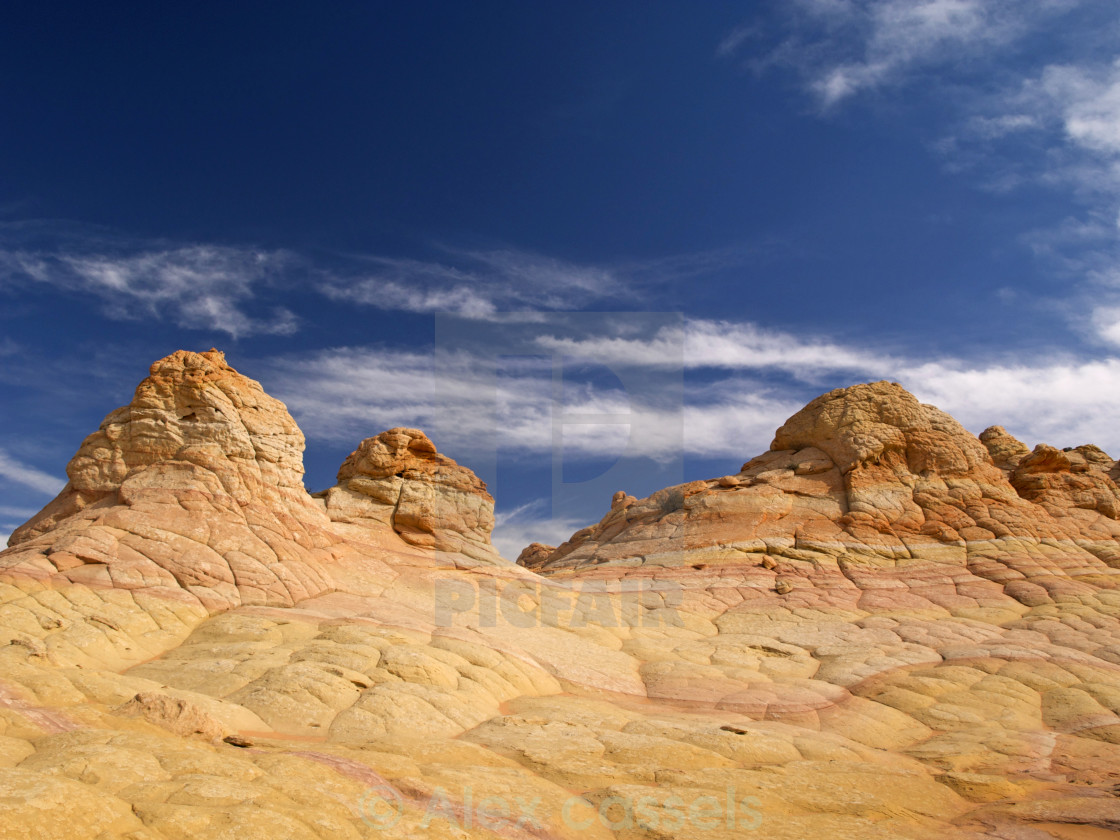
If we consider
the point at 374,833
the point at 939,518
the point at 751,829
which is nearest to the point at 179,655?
the point at 374,833

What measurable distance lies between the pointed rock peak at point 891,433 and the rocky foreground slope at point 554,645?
0.57 feet

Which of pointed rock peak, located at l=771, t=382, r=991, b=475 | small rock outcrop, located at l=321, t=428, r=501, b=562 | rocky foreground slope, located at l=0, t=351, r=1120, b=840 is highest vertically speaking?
pointed rock peak, located at l=771, t=382, r=991, b=475

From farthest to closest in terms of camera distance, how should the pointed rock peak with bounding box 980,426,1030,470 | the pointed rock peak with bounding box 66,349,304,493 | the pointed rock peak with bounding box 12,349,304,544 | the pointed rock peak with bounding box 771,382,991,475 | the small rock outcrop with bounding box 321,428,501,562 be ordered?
the pointed rock peak with bounding box 980,426,1030,470 < the pointed rock peak with bounding box 771,382,991,475 < the small rock outcrop with bounding box 321,428,501,562 < the pointed rock peak with bounding box 66,349,304,493 < the pointed rock peak with bounding box 12,349,304,544

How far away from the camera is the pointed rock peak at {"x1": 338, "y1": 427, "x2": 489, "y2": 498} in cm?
3139

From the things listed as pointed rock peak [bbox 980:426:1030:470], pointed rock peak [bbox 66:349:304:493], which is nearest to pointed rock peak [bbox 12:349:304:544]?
pointed rock peak [bbox 66:349:304:493]

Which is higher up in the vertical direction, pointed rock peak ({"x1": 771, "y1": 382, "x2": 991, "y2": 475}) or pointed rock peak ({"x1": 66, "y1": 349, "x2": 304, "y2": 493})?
pointed rock peak ({"x1": 771, "y1": 382, "x2": 991, "y2": 475})

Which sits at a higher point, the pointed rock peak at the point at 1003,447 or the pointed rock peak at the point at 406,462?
the pointed rock peak at the point at 1003,447

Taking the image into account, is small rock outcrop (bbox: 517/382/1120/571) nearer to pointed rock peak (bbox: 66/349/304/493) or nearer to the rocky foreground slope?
the rocky foreground slope

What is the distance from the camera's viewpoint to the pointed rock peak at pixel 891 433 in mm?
37125

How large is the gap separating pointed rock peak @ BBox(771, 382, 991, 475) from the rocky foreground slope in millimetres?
175

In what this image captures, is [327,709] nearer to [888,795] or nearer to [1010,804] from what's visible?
[888,795]

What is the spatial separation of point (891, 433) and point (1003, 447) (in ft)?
35.4

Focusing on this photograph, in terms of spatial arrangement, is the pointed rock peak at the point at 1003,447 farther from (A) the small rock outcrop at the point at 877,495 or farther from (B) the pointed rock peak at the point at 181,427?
(B) the pointed rock peak at the point at 181,427

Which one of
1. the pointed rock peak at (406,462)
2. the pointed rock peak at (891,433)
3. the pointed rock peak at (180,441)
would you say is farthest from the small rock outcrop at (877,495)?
the pointed rock peak at (180,441)
